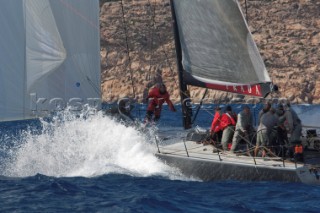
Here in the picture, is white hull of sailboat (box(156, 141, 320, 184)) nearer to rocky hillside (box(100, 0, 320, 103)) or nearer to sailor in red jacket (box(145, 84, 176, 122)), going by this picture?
sailor in red jacket (box(145, 84, 176, 122))

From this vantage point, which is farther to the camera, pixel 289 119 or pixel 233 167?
pixel 289 119

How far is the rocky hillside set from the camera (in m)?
86.8

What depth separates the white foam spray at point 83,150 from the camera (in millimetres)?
15617

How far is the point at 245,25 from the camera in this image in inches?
626

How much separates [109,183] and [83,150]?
5.72 ft

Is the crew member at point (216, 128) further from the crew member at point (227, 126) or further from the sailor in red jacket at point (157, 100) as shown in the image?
the sailor in red jacket at point (157, 100)

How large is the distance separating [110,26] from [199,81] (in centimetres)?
8600

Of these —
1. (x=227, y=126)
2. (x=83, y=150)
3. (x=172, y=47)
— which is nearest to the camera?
(x=227, y=126)

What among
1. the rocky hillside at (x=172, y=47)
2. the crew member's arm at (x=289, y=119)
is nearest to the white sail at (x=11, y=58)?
the crew member's arm at (x=289, y=119)

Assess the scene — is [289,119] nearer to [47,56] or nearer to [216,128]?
[216,128]

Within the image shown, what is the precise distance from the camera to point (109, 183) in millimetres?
14453

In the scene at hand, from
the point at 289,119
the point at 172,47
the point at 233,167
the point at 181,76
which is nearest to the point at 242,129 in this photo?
the point at 289,119

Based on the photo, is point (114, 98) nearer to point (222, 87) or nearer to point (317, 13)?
point (317, 13)

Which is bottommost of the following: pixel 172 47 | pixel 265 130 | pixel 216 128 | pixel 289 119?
pixel 172 47
